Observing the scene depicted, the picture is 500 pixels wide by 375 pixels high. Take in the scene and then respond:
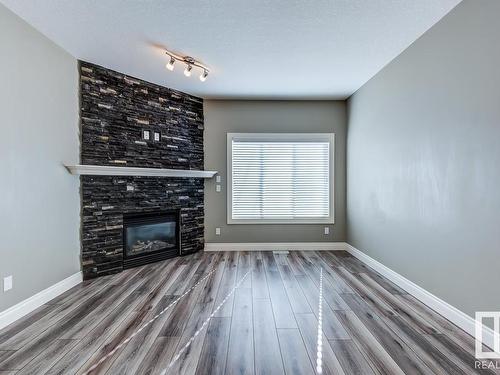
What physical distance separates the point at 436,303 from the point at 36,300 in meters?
3.86

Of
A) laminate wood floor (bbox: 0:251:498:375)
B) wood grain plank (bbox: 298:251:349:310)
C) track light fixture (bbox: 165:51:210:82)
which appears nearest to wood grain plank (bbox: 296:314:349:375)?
laminate wood floor (bbox: 0:251:498:375)

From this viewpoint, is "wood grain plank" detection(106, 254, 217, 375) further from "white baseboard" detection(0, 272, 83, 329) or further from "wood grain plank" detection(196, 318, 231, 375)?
"white baseboard" detection(0, 272, 83, 329)

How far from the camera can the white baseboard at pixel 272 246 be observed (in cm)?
477

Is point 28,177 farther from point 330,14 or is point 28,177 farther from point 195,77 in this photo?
point 330,14

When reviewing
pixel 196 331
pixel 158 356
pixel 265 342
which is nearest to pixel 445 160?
pixel 265 342

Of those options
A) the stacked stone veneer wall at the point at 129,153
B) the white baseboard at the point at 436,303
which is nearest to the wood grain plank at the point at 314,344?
the white baseboard at the point at 436,303

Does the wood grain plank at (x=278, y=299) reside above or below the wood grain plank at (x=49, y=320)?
above

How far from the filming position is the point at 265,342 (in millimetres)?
2018

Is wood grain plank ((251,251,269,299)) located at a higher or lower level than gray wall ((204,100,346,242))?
lower

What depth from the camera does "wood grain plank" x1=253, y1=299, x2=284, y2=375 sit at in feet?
5.71

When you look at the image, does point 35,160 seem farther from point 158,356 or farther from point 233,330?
point 233,330

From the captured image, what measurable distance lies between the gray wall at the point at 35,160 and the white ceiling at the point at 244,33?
11.2 inches

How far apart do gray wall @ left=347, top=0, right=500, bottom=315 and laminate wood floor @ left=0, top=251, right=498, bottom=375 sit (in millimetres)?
437

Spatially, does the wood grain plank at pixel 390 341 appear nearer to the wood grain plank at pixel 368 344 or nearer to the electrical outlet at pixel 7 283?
the wood grain plank at pixel 368 344
